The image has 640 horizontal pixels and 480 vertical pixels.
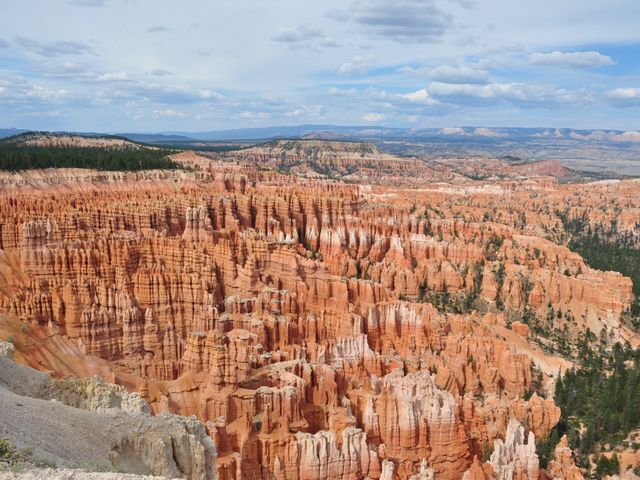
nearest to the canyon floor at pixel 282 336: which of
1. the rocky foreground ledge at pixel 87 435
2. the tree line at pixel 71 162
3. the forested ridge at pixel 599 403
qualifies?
the rocky foreground ledge at pixel 87 435

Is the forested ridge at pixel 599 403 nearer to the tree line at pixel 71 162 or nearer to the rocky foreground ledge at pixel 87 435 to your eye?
the rocky foreground ledge at pixel 87 435

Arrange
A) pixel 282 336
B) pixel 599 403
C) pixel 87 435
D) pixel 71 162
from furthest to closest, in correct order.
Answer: pixel 71 162 < pixel 599 403 < pixel 282 336 < pixel 87 435

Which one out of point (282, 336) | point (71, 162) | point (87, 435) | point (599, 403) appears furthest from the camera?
point (71, 162)

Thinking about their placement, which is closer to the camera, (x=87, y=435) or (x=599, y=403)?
(x=87, y=435)

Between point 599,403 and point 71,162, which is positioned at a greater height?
point 71,162

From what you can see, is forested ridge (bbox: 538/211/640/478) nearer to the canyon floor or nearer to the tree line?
the canyon floor

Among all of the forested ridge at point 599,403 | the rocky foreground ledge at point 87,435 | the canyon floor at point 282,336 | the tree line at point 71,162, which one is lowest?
the forested ridge at point 599,403

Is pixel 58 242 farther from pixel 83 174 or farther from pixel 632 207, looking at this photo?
pixel 632 207

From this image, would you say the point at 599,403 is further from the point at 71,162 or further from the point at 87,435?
the point at 71,162

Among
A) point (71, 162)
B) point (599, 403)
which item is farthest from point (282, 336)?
point (71, 162)

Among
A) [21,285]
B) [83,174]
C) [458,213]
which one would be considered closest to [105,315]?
[21,285]
